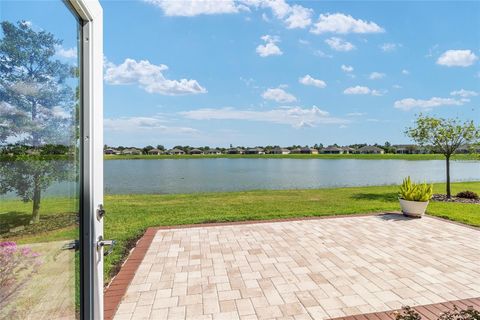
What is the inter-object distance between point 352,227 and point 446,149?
7.02 metres

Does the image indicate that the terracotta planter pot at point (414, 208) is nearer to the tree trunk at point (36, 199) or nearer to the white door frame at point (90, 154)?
the white door frame at point (90, 154)

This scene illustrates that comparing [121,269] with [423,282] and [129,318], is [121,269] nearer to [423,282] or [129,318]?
[129,318]

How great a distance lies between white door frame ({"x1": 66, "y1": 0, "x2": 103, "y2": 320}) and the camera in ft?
5.09

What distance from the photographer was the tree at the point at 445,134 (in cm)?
927

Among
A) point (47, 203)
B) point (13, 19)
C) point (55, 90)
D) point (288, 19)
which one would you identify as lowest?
point (47, 203)

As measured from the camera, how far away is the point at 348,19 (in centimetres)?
689

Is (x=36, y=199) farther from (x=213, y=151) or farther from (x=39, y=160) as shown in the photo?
(x=213, y=151)

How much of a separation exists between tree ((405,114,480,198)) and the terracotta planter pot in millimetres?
4165

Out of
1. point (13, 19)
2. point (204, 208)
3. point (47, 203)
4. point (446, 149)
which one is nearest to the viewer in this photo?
point (13, 19)

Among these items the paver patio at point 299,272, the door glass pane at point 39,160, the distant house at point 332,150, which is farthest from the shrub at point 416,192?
the distant house at point 332,150

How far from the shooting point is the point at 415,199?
6207mm

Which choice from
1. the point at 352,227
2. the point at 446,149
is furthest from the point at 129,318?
the point at 446,149

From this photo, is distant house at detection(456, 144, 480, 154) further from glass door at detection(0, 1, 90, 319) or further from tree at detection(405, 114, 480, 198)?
glass door at detection(0, 1, 90, 319)

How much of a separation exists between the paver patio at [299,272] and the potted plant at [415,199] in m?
0.85
